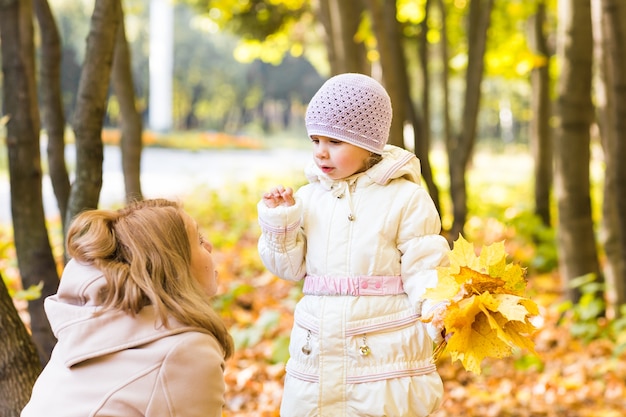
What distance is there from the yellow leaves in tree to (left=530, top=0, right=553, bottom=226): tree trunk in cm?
802

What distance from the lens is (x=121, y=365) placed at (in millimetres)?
1930

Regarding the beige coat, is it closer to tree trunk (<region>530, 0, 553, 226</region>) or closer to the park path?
tree trunk (<region>530, 0, 553, 226</region>)

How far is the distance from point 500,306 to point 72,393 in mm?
1176

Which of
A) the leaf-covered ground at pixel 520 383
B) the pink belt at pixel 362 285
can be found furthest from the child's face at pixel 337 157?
the leaf-covered ground at pixel 520 383

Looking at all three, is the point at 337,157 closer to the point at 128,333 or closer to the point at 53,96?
the point at 128,333

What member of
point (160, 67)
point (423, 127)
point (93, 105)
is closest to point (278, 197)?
point (93, 105)

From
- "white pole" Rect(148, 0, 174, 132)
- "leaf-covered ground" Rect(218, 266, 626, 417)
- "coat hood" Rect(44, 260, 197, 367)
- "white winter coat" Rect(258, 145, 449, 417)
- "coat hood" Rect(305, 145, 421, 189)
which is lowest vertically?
"white pole" Rect(148, 0, 174, 132)

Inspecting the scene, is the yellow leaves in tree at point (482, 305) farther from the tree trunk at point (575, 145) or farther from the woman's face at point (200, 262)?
the tree trunk at point (575, 145)

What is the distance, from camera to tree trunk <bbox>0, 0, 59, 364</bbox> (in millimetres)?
3650

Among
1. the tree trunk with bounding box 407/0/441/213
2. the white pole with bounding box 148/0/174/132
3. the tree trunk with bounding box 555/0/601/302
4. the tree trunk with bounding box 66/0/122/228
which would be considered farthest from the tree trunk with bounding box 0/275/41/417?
the white pole with bounding box 148/0/174/132

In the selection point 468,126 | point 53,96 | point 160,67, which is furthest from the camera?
point 160,67

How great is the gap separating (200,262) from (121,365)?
0.38 metres

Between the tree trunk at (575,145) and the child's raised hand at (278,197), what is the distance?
409cm

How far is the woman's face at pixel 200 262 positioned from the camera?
2.16 meters
